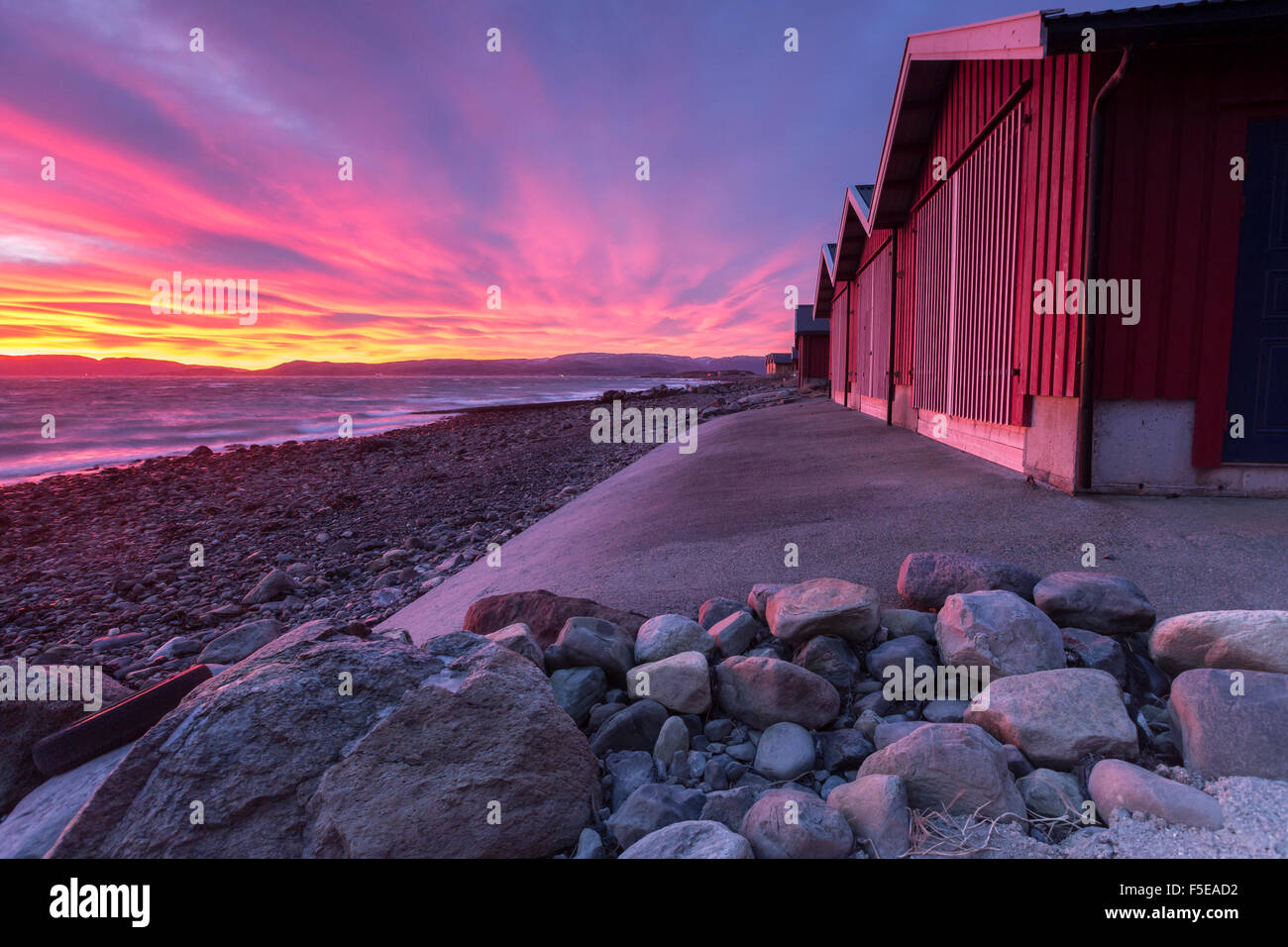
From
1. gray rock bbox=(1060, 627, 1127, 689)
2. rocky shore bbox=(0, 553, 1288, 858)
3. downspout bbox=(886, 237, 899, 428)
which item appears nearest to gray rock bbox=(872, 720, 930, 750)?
rocky shore bbox=(0, 553, 1288, 858)

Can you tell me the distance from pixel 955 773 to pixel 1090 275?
189 inches

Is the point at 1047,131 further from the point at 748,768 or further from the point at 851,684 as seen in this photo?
the point at 748,768

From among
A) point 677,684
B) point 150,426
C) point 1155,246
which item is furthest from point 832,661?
point 150,426

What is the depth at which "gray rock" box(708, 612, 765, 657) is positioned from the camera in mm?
3234

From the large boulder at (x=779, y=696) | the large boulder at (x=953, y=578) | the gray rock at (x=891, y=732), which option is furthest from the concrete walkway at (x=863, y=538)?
the gray rock at (x=891, y=732)

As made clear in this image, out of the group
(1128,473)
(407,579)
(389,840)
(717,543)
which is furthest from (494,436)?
(389,840)

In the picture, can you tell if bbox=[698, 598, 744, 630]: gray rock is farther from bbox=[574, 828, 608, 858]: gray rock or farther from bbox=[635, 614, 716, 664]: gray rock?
bbox=[574, 828, 608, 858]: gray rock

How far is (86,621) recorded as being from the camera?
5.92 m

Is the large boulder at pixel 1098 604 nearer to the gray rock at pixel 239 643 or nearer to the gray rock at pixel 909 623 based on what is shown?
the gray rock at pixel 909 623

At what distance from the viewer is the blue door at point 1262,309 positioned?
15.7 ft

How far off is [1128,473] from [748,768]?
461 cm

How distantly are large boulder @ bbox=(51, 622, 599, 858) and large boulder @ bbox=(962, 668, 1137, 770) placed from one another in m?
1.61
